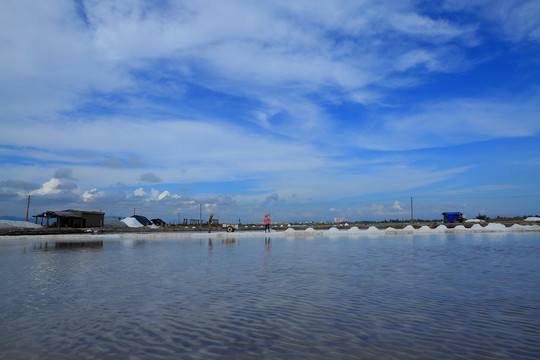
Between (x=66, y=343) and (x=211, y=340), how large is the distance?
229 centimetres

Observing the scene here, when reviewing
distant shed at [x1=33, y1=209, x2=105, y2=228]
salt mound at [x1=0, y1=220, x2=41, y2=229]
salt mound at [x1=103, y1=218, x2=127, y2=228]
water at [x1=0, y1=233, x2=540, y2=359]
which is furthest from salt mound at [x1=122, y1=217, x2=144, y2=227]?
water at [x1=0, y1=233, x2=540, y2=359]

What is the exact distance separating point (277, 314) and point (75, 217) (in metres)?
67.4

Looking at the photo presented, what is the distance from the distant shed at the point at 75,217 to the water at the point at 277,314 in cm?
5538

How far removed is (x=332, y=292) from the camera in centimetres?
864

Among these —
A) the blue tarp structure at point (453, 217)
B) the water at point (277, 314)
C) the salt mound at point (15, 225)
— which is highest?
the blue tarp structure at point (453, 217)

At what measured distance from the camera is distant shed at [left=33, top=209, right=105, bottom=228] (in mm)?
59375

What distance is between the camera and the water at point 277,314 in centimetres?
487

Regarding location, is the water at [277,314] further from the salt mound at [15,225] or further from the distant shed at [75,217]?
the distant shed at [75,217]

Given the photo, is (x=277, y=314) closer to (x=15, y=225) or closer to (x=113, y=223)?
(x=15, y=225)

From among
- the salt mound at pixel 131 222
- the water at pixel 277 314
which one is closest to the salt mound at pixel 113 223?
the salt mound at pixel 131 222

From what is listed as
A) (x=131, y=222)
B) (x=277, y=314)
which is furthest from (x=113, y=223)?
(x=277, y=314)

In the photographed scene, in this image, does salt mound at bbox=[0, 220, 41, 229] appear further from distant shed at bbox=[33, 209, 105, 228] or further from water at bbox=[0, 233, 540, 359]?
water at bbox=[0, 233, 540, 359]

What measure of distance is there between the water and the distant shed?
55.4 metres

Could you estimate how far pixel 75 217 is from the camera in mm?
63000
